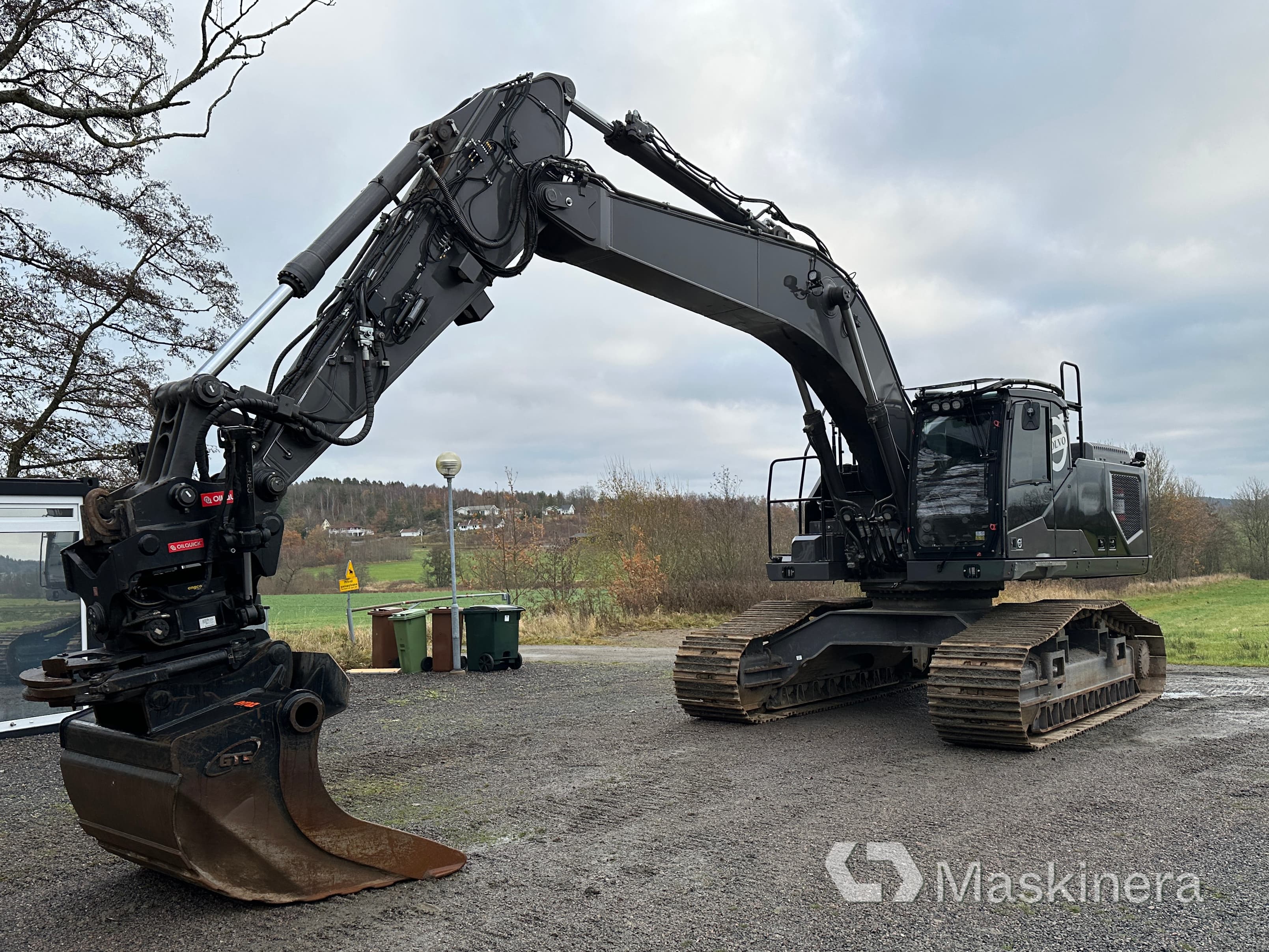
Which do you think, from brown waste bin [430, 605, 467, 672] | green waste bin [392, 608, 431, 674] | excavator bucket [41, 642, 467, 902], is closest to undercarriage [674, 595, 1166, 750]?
excavator bucket [41, 642, 467, 902]

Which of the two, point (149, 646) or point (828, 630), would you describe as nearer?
point (149, 646)

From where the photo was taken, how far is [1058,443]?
881 centimetres

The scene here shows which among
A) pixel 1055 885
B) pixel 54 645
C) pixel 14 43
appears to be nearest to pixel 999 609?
pixel 1055 885

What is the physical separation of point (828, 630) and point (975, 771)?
2.39 metres

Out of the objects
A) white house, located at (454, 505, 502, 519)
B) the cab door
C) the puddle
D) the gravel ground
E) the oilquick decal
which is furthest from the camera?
white house, located at (454, 505, 502, 519)

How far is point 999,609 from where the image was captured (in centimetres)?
886

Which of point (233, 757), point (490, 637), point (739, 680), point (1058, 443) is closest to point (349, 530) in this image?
point (490, 637)

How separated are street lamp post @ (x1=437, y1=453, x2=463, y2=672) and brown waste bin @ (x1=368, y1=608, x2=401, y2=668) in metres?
0.91

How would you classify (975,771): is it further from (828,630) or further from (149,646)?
(149,646)

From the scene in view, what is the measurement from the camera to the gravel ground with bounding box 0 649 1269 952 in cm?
420

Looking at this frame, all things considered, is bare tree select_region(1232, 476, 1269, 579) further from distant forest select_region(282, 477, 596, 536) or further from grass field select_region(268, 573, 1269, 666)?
distant forest select_region(282, 477, 596, 536)

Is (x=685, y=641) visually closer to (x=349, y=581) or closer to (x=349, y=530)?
(x=349, y=581)

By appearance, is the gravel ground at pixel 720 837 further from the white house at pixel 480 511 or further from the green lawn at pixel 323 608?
the white house at pixel 480 511

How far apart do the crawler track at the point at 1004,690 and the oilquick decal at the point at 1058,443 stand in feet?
4.14
